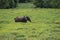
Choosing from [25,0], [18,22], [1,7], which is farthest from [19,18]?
[25,0]

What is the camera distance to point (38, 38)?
1274 cm

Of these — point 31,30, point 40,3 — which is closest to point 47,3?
point 40,3

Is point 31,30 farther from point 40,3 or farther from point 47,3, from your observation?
point 40,3

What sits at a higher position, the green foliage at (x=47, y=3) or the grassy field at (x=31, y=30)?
the grassy field at (x=31, y=30)

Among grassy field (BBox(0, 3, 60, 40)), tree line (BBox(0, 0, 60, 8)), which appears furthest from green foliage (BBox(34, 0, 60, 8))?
grassy field (BBox(0, 3, 60, 40))

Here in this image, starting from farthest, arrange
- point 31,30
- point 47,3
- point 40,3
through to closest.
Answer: point 40,3
point 47,3
point 31,30

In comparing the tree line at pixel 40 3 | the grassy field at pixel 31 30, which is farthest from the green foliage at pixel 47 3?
the grassy field at pixel 31 30

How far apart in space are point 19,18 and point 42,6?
23641 millimetres

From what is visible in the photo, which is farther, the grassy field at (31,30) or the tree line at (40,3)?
the tree line at (40,3)

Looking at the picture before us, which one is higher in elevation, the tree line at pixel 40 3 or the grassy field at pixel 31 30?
the grassy field at pixel 31 30

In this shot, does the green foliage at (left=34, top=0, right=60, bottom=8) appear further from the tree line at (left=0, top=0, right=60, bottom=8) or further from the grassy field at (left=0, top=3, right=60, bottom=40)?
the grassy field at (left=0, top=3, right=60, bottom=40)

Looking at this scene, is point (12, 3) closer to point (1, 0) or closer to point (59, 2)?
point (1, 0)

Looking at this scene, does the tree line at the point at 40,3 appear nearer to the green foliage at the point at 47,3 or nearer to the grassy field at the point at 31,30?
the green foliage at the point at 47,3

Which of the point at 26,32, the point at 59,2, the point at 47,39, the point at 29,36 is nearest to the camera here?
the point at 47,39
